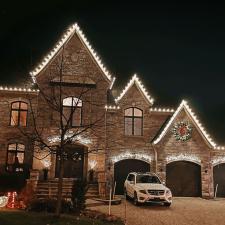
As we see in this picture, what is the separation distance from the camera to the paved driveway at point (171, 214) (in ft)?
45.4

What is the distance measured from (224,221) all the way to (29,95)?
1591 centimetres

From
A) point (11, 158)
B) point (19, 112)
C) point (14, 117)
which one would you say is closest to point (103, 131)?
point (19, 112)

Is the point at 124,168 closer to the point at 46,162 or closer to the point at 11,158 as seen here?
the point at 46,162

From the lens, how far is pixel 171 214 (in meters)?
15.7

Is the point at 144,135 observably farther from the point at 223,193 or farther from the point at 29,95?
the point at 29,95

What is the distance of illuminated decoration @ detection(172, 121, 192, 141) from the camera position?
2456 centimetres

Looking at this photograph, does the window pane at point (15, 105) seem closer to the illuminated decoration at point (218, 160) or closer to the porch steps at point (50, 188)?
the porch steps at point (50, 188)

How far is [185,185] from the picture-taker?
24.6 meters

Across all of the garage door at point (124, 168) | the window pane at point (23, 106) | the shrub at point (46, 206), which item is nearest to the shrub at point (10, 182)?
the window pane at point (23, 106)

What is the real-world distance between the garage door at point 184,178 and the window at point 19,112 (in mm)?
11138

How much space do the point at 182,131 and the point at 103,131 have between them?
581 cm

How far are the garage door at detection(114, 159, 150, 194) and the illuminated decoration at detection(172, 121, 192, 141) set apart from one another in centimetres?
309

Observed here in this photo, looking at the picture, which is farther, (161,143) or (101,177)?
(161,143)

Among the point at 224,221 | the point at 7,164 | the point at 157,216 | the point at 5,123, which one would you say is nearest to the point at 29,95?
the point at 5,123
